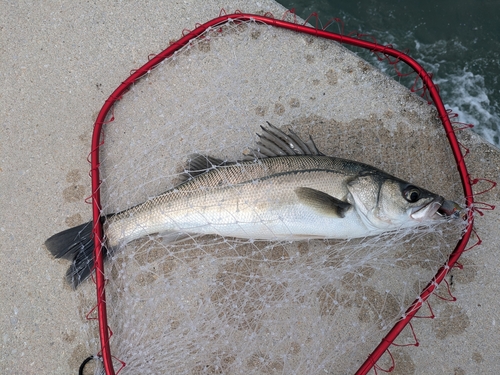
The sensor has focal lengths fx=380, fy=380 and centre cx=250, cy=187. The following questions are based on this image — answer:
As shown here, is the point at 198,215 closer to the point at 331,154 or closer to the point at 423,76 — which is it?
the point at 331,154

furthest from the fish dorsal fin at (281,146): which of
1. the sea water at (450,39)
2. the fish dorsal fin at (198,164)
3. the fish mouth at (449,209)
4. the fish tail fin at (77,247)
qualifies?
the sea water at (450,39)

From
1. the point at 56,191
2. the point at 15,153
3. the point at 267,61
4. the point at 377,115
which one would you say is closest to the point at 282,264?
the point at 377,115

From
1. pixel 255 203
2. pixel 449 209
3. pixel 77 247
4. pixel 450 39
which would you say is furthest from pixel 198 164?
pixel 450 39

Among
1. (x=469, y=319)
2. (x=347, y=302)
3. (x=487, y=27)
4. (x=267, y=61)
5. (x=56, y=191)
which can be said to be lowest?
(x=469, y=319)

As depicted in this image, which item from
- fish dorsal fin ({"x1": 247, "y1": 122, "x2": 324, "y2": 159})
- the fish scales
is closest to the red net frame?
the fish scales

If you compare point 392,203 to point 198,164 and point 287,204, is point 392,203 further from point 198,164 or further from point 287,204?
point 198,164

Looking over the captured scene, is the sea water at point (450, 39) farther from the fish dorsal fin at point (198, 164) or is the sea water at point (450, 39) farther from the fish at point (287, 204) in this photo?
the fish dorsal fin at point (198, 164)
